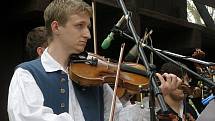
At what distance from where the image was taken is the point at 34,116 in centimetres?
256

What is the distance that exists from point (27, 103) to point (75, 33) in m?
0.50

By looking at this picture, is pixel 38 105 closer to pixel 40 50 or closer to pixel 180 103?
pixel 40 50

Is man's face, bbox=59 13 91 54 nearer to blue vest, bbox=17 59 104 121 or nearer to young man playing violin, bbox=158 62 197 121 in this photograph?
blue vest, bbox=17 59 104 121

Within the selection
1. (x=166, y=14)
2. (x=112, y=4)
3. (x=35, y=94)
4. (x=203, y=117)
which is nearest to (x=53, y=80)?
(x=35, y=94)

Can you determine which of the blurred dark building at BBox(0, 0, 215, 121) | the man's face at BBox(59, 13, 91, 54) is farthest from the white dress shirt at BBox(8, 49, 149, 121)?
the blurred dark building at BBox(0, 0, 215, 121)

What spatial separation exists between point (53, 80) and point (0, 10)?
2506 mm

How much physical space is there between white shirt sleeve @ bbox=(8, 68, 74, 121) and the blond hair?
38 cm

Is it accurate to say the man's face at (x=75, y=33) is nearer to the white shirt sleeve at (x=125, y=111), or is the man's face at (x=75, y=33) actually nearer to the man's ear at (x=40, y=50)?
the white shirt sleeve at (x=125, y=111)

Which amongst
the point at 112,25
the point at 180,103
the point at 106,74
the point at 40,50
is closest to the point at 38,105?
the point at 106,74

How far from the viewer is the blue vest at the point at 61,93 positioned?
2.76 metres

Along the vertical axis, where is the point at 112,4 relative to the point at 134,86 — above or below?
above

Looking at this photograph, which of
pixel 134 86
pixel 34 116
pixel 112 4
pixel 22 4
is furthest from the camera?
pixel 112 4

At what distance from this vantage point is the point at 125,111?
9.65ft

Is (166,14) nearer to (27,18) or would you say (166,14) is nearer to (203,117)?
(27,18)
